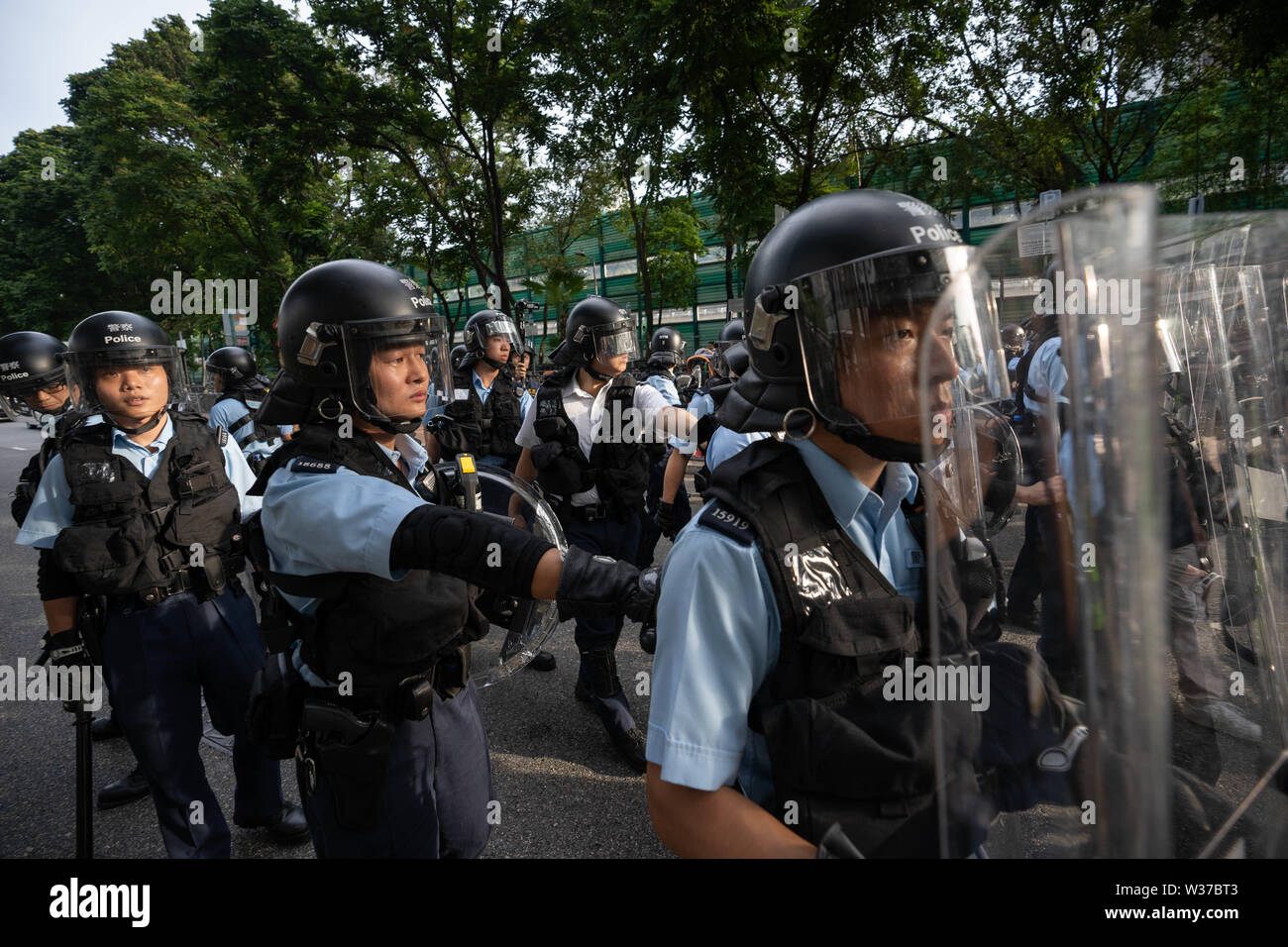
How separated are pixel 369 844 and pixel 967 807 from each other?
1.64 metres

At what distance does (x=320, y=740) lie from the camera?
6.22 ft

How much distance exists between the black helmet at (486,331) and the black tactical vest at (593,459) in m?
1.90

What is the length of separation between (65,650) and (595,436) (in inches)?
104

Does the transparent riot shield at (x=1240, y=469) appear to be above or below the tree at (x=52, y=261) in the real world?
below

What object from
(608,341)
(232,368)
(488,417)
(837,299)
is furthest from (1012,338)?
(232,368)

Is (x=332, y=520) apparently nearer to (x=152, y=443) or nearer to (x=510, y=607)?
(x=510, y=607)

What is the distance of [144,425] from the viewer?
9.99 feet

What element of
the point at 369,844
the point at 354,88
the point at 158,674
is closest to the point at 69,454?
the point at 158,674

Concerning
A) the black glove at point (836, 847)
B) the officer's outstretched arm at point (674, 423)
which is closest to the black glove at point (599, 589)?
the black glove at point (836, 847)

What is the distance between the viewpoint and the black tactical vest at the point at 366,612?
5.97ft

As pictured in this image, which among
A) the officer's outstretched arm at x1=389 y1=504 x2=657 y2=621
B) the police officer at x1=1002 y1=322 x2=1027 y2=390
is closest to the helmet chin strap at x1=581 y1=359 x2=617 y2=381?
the officer's outstretched arm at x1=389 y1=504 x2=657 y2=621

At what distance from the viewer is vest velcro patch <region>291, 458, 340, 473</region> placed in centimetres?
181

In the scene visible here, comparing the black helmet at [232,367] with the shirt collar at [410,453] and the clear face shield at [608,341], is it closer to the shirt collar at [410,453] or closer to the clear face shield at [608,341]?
the clear face shield at [608,341]

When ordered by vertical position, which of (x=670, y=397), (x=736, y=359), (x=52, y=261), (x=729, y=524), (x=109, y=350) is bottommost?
(x=729, y=524)
